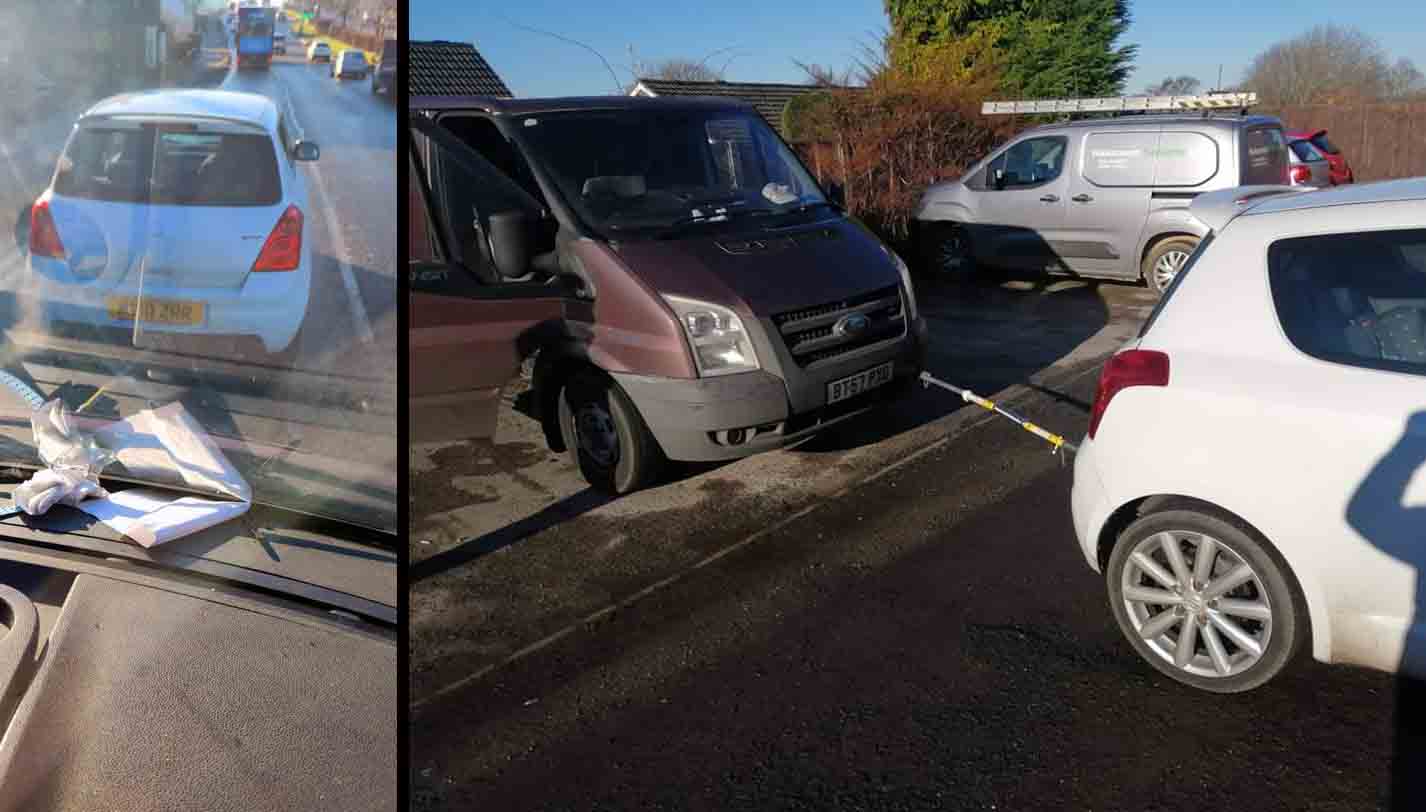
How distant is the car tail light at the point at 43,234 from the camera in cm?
321

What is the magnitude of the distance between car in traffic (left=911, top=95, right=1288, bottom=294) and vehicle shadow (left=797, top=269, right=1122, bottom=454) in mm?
427

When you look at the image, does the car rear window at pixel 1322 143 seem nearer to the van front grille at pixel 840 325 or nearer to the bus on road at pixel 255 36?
the van front grille at pixel 840 325

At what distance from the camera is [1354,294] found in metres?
3.46

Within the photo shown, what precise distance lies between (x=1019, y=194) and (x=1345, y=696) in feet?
30.3

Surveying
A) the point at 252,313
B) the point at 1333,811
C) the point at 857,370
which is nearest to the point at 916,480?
the point at 857,370

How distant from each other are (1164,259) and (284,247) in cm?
991

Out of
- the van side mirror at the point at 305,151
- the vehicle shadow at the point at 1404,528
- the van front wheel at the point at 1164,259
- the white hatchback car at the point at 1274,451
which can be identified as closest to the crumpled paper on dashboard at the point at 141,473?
the van side mirror at the point at 305,151

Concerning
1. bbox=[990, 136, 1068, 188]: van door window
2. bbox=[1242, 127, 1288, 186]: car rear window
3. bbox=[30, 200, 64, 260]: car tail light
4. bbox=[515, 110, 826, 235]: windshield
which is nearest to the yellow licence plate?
bbox=[30, 200, 64, 260]: car tail light

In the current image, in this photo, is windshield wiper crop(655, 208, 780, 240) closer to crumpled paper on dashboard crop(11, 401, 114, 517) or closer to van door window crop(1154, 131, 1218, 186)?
crumpled paper on dashboard crop(11, 401, 114, 517)

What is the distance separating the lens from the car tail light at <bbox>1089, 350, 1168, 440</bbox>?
3.71m

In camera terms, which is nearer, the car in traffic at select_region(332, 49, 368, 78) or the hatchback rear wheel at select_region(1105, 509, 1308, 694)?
the car in traffic at select_region(332, 49, 368, 78)

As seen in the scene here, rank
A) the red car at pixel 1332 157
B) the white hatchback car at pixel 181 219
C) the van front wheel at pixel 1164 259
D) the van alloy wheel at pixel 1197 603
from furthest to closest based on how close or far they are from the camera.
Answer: the red car at pixel 1332 157 → the van front wheel at pixel 1164 259 → the van alloy wheel at pixel 1197 603 → the white hatchback car at pixel 181 219

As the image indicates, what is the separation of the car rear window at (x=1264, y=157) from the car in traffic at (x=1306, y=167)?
0.65 ft

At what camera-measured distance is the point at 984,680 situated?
12.2 feet
